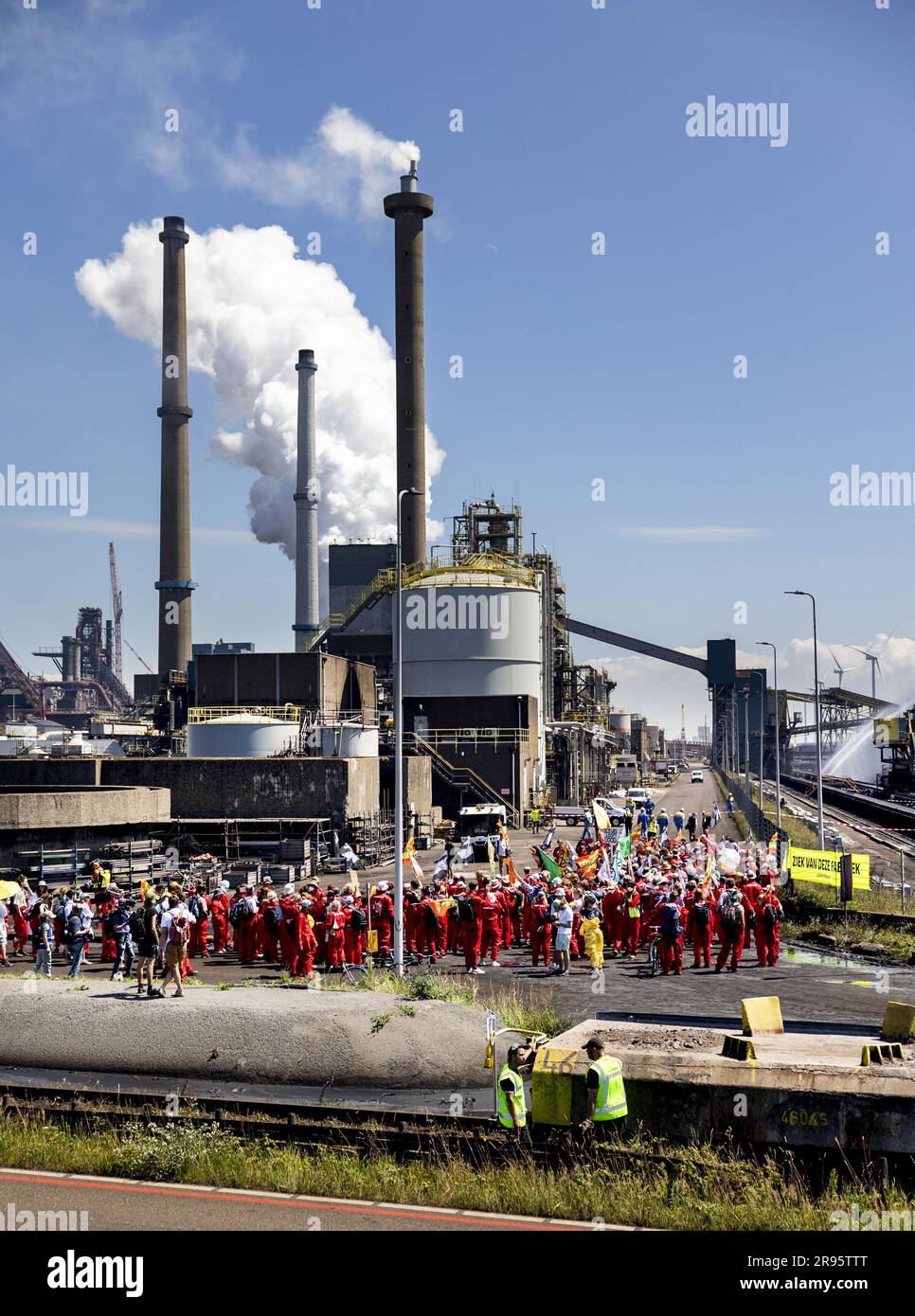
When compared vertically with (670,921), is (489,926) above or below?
below

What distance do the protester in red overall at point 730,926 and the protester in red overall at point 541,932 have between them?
356 centimetres

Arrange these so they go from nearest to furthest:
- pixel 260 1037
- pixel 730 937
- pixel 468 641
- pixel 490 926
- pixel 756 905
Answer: pixel 260 1037, pixel 730 937, pixel 490 926, pixel 756 905, pixel 468 641

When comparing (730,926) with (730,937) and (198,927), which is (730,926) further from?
(198,927)

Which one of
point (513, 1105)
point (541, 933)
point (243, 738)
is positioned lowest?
point (541, 933)

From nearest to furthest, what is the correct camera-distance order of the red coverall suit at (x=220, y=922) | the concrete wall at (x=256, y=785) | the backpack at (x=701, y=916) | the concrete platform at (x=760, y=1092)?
the concrete platform at (x=760, y=1092), the backpack at (x=701, y=916), the red coverall suit at (x=220, y=922), the concrete wall at (x=256, y=785)

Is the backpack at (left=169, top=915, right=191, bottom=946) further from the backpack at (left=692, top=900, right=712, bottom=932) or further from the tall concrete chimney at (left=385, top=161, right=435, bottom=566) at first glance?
the tall concrete chimney at (left=385, top=161, right=435, bottom=566)

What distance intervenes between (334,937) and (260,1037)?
806 cm

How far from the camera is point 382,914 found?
2502 centimetres

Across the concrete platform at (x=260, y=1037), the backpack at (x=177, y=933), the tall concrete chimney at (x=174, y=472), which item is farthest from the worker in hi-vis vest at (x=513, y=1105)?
the tall concrete chimney at (x=174, y=472)

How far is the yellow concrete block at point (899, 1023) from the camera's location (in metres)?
12.5

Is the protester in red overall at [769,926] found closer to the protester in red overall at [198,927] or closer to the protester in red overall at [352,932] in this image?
the protester in red overall at [352,932]

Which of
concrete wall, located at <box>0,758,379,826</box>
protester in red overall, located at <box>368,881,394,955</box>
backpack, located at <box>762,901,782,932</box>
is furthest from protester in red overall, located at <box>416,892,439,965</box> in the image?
concrete wall, located at <box>0,758,379,826</box>

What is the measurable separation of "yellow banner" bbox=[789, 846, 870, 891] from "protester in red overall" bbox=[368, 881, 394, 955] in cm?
1140

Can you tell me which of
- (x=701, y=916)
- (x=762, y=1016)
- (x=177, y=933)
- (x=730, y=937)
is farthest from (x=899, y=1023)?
(x=701, y=916)
